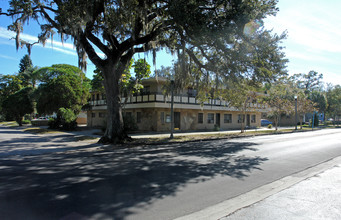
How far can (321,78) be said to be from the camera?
63.0 meters

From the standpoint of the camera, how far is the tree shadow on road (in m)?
4.11

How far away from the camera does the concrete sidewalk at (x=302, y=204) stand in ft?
13.0

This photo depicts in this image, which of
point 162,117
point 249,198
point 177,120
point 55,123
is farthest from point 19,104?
point 249,198

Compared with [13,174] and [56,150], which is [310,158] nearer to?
[13,174]

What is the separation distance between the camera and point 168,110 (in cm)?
2600

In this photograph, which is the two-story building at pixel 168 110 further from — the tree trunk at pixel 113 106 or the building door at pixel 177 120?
the tree trunk at pixel 113 106

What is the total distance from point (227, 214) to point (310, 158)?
7563 millimetres

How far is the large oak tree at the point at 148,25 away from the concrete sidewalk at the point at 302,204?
8281 millimetres

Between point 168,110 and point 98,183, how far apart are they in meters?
20.5

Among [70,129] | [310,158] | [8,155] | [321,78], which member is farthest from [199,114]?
[321,78]

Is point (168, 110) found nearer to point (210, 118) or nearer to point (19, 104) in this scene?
point (210, 118)

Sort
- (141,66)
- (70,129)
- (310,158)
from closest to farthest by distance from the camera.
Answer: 1. (310,158)
2. (141,66)
3. (70,129)

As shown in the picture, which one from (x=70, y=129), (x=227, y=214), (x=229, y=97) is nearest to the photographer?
(x=227, y=214)

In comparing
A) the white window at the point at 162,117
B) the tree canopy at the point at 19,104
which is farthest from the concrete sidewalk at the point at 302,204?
the tree canopy at the point at 19,104
